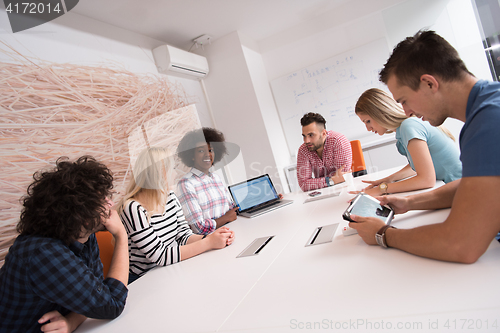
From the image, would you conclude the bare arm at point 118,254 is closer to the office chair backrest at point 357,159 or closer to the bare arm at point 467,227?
the bare arm at point 467,227

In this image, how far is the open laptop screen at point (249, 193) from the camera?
236 centimetres

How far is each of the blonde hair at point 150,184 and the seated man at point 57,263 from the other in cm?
59

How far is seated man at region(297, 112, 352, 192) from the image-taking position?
2.83 m

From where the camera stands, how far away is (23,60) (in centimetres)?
204

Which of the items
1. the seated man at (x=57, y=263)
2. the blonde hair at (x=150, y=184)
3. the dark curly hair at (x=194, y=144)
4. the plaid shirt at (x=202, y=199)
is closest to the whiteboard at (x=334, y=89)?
the dark curly hair at (x=194, y=144)

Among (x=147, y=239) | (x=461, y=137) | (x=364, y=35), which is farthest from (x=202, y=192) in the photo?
(x=364, y=35)

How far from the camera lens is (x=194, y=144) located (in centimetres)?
284

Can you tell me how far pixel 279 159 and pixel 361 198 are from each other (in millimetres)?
3017

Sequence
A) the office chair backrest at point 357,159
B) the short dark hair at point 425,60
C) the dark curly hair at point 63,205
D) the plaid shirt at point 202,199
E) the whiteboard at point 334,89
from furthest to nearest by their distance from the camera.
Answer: the whiteboard at point 334,89
the office chair backrest at point 357,159
the plaid shirt at point 202,199
the dark curly hair at point 63,205
the short dark hair at point 425,60

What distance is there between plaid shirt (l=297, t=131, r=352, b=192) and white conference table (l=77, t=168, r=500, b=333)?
1513 mm

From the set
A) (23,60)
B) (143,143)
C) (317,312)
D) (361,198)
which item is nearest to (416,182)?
(361,198)

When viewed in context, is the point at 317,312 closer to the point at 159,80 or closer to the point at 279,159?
the point at 159,80

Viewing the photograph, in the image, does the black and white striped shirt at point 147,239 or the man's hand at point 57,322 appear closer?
the man's hand at point 57,322

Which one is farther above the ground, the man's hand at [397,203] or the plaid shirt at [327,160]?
the plaid shirt at [327,160]
